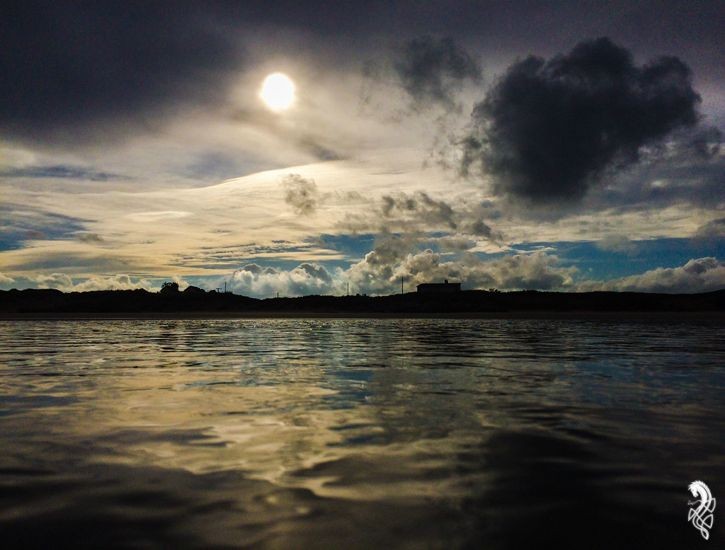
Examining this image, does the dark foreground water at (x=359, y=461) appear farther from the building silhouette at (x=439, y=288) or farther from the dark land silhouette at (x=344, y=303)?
the building silhouette at (x=439, y=288)

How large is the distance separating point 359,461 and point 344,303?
14001 cm

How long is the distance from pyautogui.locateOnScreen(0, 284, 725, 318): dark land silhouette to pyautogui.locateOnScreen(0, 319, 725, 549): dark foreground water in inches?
4099

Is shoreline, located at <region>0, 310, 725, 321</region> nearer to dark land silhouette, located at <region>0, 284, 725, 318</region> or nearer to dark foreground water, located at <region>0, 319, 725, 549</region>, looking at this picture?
dark land silhouette, located at <region>0, 284, 725, 318</region>

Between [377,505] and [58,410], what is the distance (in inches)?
327

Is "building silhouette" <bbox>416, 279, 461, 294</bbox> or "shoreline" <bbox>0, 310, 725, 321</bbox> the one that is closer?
"shoreline" <bbox>0, 310, 725, 321</bbox>

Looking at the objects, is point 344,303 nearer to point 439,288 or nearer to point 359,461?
point 439,288

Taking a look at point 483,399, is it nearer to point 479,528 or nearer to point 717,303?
point 479,528

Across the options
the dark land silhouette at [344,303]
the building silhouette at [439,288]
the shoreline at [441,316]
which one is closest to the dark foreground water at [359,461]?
the shoreline at [441,316]

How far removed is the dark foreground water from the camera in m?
4.86

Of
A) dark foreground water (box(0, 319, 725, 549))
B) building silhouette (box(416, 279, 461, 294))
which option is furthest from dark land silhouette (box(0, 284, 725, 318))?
dark foreground water (box(0, 319, 725, 549))

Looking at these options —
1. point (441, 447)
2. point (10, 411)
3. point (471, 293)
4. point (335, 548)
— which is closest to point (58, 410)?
point (10, 411)

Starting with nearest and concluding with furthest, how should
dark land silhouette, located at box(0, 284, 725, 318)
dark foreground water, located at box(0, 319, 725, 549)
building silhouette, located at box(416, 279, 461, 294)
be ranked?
1. dark foreground water, located at box(0, 319, 725, 549)
2. dark land silhouette, located at box(0, 284, 725, 318)
3. building silhouette, located at box(416, 279, 461, 294)

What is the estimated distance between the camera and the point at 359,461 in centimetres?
706

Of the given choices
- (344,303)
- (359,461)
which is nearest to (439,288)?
(344,303)
